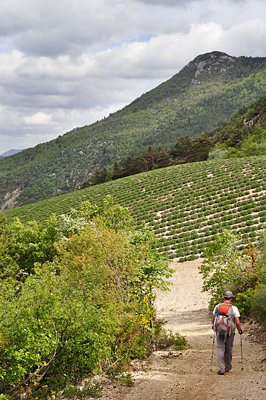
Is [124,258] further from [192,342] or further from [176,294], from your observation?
[176,294]

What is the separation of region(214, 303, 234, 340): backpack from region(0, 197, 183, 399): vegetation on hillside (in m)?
2.41

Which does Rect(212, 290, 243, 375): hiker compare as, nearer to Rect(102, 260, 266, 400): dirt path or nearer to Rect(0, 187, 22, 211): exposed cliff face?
Rect(102, 260, 266, 400): dirt path

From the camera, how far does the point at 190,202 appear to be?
148 feet

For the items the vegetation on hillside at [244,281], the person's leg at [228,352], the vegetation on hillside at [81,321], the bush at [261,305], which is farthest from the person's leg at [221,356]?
the vegetation on hillside at [244,281]

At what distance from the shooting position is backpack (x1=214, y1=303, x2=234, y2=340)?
8609mm

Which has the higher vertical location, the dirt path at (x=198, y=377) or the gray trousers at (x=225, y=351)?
the gray trousers at (x=225, y=351)

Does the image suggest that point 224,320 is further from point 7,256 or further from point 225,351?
point 7,256

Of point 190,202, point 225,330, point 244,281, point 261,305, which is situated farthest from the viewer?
point 190,202

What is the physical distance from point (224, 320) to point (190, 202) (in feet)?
121

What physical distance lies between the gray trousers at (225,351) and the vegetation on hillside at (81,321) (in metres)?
2.40

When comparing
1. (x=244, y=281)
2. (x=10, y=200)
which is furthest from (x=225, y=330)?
(x=10, y=200)

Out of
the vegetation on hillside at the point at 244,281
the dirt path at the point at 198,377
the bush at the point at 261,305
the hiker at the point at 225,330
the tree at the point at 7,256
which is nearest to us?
the dirt path at the point at 198,377

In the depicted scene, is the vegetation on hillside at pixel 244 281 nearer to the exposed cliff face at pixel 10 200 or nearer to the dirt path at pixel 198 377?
the dirt path at pixel 198 377

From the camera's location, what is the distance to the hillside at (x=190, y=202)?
36188 millimetres
